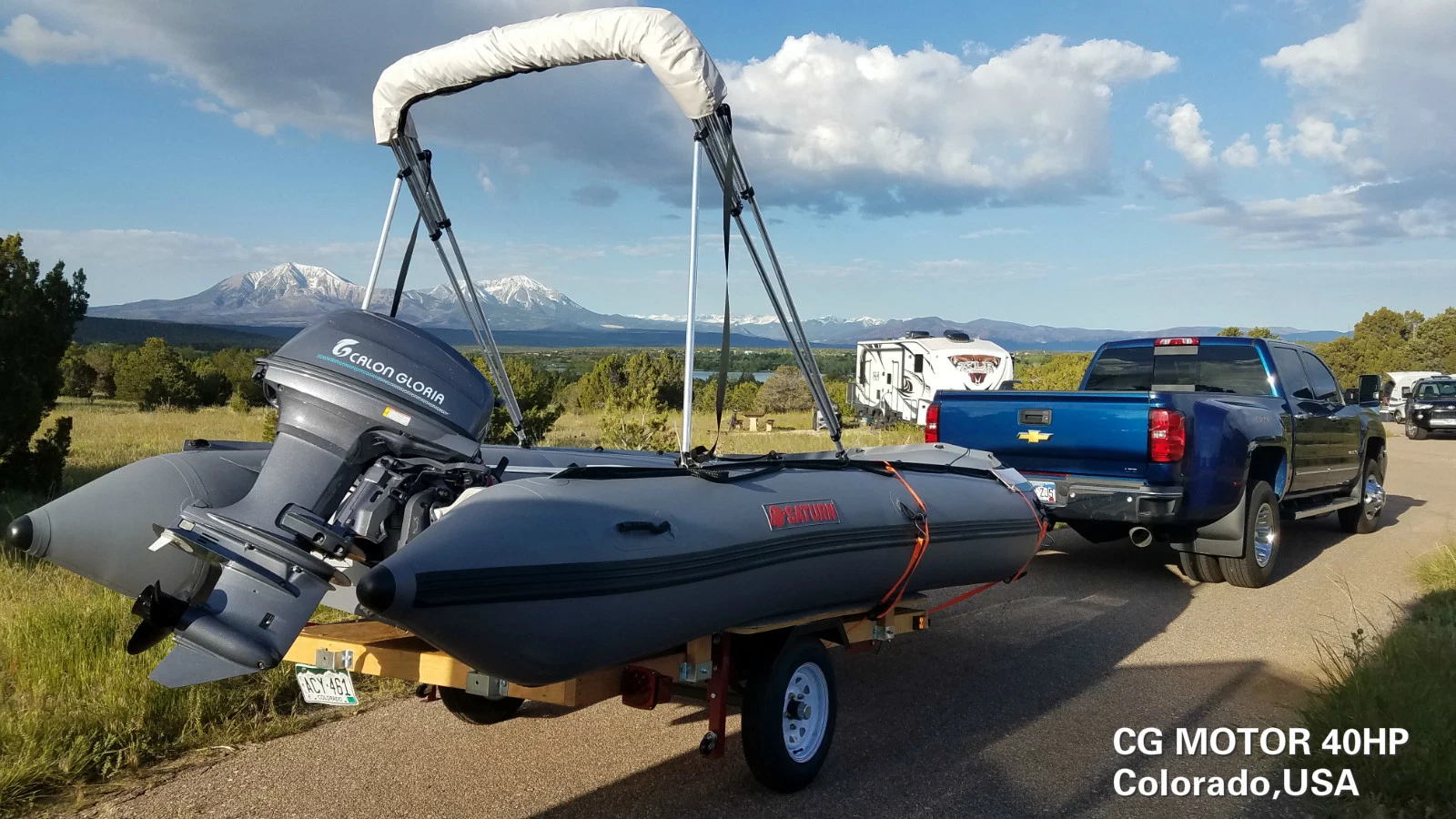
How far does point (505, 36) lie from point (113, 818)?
3714mm

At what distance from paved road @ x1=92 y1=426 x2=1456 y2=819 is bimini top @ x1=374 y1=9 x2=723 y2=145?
300 cm

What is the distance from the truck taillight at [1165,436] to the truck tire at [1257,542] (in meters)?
1.20

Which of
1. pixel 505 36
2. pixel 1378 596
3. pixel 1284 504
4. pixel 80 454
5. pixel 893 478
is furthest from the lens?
pixel 80 454

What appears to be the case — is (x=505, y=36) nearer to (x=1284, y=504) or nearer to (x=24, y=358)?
(x=24, y=358)

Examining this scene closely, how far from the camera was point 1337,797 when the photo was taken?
432cm

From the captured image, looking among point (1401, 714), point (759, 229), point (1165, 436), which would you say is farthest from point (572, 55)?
point (1165, 436)

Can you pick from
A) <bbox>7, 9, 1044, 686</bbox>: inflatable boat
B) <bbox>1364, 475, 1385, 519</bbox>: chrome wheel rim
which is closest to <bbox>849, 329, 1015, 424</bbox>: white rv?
<bbox>1364, 475, 1385, 519</bbox>: chrome wheel rim

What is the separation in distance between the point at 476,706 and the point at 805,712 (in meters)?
1.67

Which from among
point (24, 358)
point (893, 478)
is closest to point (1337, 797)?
point (893, 478)

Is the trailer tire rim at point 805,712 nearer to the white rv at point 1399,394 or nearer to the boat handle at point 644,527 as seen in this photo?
the boat handle at point 644,527

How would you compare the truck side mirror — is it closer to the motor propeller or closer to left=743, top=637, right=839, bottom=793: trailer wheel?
left=743, top=637, right=839, bottom=793: trailer wheel

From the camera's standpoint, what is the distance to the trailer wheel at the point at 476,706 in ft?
16.8

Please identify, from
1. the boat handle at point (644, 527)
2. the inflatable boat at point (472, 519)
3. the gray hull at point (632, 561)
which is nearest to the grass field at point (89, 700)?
the inflatable boat at point (472, 519)

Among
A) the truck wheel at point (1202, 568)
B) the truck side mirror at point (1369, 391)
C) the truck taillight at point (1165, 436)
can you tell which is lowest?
the truck wheel at point (1202, 568)
